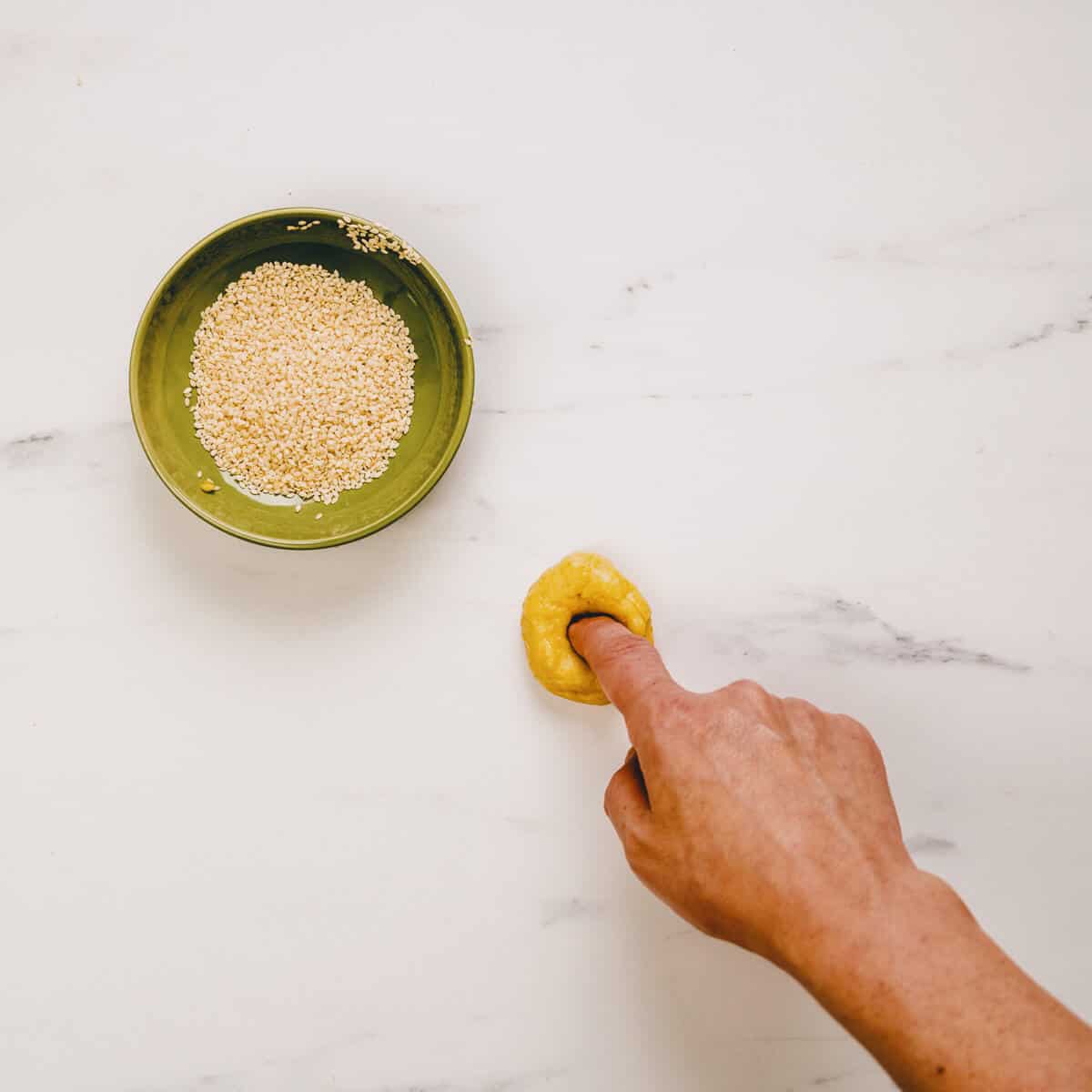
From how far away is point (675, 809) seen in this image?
0.76 meters

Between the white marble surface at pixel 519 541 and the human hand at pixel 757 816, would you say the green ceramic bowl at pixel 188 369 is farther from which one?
the human hand at pixel 757 816

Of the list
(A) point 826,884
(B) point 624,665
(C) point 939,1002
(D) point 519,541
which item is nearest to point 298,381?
(D) point 519,541

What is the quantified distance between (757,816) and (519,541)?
43cm

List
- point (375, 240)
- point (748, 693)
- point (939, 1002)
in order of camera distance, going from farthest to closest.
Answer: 1. point (375, 240)
2. point (748, 693)
3. point (939, 1002)

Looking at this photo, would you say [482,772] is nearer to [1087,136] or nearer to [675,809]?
[675,809]

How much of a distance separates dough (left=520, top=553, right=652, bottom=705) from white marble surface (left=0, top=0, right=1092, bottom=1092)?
0.14ft

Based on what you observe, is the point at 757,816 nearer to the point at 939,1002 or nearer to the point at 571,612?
the point at 939,1002

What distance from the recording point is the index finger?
2.72 feet

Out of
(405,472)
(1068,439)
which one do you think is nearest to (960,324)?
(1068,439)

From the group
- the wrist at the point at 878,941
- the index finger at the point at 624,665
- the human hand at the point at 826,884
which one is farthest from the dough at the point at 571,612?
the wrist at the point at 878,941

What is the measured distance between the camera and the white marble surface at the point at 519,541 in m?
1.04

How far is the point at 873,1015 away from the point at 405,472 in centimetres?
68

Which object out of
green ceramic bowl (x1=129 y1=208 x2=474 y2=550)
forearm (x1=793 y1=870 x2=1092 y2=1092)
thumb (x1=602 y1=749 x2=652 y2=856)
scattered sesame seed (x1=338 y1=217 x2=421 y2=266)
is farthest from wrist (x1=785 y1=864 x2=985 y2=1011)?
scattered sesame seed (x1=338 y1=217 x2=421 y2=266)

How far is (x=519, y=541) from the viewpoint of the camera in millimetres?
1046
